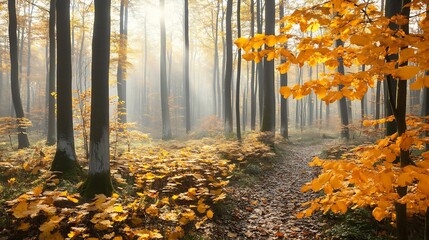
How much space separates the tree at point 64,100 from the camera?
655cm

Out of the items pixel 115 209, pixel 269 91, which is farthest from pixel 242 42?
pixel 269 91

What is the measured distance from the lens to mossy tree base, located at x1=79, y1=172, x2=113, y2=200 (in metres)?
5.39

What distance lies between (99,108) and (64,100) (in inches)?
79.7

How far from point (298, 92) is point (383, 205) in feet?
4.13

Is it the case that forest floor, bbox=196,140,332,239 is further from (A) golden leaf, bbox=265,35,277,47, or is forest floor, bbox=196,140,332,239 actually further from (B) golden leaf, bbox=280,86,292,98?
(A) golden leaf, bbox=265,35,277,47

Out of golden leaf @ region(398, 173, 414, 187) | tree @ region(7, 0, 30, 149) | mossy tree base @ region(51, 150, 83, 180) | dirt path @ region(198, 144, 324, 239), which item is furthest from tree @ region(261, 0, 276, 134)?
golden leaf @ region(398, 173, 414, 187)

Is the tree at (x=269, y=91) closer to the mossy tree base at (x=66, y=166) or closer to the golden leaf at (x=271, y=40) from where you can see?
the mossy tree base at (x=66, y=166)

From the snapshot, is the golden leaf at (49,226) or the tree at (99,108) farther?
the tree at (99,108)

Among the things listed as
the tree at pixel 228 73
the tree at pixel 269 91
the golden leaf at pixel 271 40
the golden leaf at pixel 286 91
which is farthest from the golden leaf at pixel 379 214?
the tree at pixel 228 73

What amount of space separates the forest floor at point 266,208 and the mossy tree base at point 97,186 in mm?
2189

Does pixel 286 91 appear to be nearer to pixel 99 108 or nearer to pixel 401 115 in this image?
pixel 401 115

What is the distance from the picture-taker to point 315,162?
2.40 meters

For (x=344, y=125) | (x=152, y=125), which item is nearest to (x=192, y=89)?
(x=152, y=125)

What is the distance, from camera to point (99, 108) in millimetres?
5531
